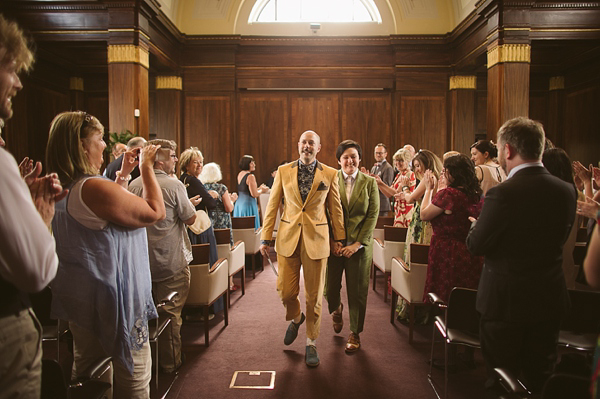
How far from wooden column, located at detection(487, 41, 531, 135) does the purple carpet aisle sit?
14.7ft

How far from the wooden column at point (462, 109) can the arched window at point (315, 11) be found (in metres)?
2.37

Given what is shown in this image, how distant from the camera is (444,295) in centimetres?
317

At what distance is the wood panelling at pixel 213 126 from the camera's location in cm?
991

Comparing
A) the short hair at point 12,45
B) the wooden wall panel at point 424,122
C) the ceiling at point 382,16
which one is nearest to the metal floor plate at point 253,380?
the short hair at point 12,45

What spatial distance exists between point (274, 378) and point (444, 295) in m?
1.34

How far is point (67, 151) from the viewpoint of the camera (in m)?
1.81

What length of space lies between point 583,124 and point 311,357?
9.50 meters

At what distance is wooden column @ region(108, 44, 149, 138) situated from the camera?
7203mm

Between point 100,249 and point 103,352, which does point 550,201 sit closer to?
point 100,249

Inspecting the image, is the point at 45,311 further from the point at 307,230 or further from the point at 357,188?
the point at 357,188

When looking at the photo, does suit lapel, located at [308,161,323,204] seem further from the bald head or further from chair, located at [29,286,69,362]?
chair, located at [29,286,69,362]

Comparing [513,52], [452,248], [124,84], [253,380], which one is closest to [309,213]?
[452,248]

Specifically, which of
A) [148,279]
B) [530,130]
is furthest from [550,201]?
[148,279]

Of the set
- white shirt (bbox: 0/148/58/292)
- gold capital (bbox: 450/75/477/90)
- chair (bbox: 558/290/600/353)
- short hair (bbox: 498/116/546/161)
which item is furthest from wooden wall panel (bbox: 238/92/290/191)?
white shirt (bbox: 0/148/58/292)
